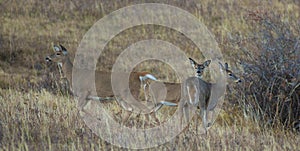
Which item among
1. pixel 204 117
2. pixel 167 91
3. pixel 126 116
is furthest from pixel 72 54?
pixel 204 117

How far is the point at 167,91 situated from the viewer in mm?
8930

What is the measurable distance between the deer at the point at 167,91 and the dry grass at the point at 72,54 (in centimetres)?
49

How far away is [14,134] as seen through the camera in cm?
678

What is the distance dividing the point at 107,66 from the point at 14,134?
893cm

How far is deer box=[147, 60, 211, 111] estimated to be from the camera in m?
8.85

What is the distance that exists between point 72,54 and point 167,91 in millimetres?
7525

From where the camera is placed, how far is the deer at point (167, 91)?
8852 millimetres

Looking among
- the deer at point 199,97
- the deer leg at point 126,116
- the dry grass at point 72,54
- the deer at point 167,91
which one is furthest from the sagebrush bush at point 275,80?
the deer leg at point 126,116

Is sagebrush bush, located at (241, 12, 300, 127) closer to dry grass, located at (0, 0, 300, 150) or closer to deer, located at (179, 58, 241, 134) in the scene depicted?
dry grass, located at (0, 0, 300, 150)

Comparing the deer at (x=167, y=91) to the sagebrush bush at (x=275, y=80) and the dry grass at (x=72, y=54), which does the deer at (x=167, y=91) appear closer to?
the dry grass at (x=72, y=54)

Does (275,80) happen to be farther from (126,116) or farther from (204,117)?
(126,116)

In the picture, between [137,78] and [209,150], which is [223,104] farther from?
[209,150]

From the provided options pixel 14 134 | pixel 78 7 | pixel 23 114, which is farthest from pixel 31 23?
pixel 14 134

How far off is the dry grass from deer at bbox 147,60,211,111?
0.49 meters
